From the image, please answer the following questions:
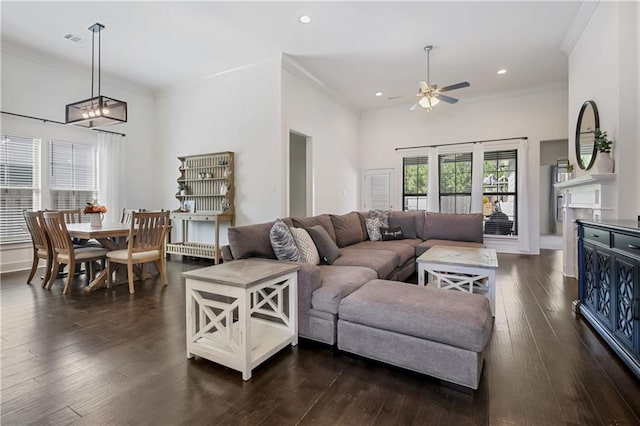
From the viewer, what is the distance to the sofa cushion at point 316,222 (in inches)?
130

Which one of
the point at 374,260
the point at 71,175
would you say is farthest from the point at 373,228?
the point at 71,175

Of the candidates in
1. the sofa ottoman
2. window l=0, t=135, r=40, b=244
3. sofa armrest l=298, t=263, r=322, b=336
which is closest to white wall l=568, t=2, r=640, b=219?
the sofa ottoman

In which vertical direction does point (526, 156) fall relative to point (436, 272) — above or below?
above

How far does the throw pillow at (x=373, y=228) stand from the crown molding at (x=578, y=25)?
367 centimetres

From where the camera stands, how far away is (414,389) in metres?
1.71

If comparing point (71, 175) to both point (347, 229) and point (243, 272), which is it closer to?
point (347, 229)

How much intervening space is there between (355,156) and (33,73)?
6.30m

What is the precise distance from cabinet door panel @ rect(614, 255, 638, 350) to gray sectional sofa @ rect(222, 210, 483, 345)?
171 cm

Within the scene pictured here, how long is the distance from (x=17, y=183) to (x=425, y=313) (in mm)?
6212

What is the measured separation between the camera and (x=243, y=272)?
2025 millimetres

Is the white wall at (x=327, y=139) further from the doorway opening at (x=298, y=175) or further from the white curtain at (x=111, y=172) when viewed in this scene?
the white curtain at (x=111, y=172)

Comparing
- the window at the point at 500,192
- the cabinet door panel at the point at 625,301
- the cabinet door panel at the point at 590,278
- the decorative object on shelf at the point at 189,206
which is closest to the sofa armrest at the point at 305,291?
the cabinet door panel at the point at 625,301

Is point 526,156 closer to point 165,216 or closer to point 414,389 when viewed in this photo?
point 414,389

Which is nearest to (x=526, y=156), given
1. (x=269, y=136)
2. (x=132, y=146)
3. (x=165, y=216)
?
(x=269, y=136)
